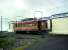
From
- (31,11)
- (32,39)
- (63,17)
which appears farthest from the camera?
(32,39)

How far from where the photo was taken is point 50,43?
194 cm

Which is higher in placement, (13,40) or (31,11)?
(31,11)

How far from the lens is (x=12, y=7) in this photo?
1831mm

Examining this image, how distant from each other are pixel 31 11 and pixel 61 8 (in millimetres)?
373

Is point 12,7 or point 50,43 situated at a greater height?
point 12,7

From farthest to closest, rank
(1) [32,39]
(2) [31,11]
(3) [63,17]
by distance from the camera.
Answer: (1) [32,39] < (2) [31,11] < (3) [63,17]

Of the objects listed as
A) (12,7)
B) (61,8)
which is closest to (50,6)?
(61,8)

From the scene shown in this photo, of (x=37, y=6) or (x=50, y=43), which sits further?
(x=50, y=43)

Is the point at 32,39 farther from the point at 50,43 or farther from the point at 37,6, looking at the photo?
the point at 37,6

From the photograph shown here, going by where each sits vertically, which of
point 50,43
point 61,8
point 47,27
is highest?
point 61,8

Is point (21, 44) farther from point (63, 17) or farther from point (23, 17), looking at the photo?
point (63, 17)

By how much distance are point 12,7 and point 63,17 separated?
2.16 ft

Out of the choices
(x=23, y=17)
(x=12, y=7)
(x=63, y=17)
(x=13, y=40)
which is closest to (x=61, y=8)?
(x=63, y=17)

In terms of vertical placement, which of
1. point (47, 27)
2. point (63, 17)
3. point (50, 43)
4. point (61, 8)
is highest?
point (61, 8)
